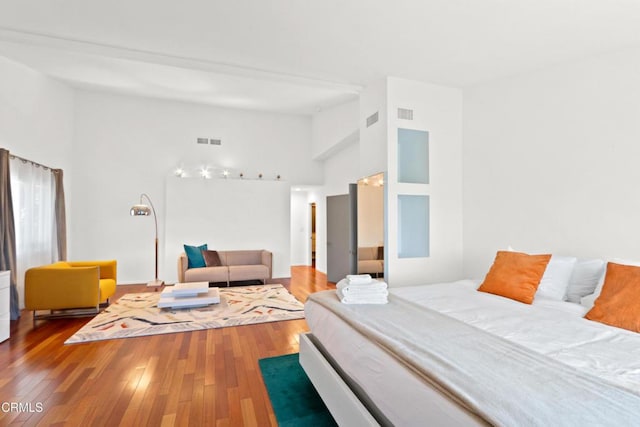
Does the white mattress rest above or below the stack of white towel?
below

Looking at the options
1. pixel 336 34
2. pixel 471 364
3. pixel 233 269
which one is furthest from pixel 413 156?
pixel 233 269

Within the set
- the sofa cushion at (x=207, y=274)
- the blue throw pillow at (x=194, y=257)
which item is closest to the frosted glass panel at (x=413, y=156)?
the sofa cushion at (x=207, y=274)

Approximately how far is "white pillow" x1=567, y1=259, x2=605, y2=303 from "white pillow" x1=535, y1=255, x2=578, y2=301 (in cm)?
4

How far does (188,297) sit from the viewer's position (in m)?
4.78

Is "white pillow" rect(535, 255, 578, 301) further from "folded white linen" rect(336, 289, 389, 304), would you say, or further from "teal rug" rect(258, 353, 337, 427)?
"teal rug" rect(258, 353, 337, 427)

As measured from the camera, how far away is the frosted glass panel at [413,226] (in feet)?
14.2

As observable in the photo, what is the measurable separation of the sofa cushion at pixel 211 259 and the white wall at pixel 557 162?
15.5ft

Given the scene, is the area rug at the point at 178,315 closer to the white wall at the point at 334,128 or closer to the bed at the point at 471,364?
the bed at the point at 471,364

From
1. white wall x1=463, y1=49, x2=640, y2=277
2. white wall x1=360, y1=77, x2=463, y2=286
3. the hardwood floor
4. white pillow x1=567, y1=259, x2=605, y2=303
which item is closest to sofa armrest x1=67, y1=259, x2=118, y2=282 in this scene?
the hardwood floor

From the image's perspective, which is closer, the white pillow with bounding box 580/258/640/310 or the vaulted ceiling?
the white pillow with bounding box 580/258/640/310

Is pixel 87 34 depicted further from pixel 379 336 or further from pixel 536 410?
pixel 536 410

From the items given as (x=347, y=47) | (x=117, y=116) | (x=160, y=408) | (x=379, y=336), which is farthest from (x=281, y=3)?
(x=117, y=116)

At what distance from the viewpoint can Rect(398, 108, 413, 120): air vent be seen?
423cm

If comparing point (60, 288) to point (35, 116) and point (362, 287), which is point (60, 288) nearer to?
point (35, 116)
